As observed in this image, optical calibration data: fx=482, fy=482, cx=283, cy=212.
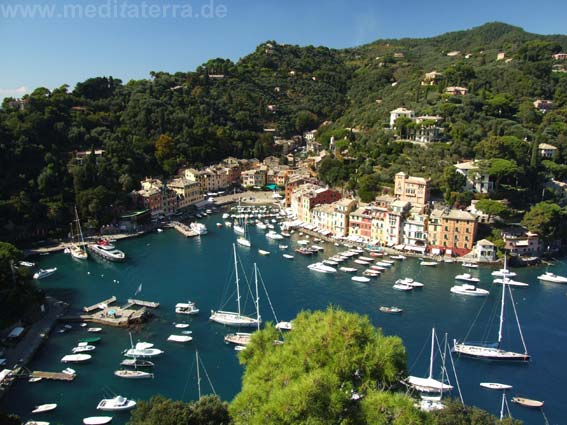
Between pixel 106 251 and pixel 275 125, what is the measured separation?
38.9m

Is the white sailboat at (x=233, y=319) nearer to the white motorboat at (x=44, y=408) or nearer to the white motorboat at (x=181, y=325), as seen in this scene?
the white motorboat at (x=181, y=325)

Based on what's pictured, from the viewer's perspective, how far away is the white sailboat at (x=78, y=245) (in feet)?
92.3

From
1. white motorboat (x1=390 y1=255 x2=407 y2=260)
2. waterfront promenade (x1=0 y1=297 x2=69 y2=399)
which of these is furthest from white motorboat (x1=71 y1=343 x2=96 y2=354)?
white motorboat (x1=390 y1=255 x2=407 y2=260)

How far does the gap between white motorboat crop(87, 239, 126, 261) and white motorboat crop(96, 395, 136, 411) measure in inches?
555

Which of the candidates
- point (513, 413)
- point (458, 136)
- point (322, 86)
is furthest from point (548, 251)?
point (322, 86)

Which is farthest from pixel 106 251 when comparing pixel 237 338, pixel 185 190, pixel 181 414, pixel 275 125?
pixel 275 125

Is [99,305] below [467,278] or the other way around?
below

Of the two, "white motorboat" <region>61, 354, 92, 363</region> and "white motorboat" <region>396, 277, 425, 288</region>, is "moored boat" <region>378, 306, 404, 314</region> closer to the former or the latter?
"white motorboat" <region>396, 277, 425, 288</region>

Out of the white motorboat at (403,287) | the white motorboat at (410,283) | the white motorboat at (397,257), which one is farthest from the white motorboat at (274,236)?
the white motorboat at (403,287)

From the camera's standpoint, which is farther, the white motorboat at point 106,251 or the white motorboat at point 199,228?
the white motorboat at point 199,228

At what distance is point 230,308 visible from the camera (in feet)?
71.1

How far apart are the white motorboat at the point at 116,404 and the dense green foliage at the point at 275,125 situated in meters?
19.2

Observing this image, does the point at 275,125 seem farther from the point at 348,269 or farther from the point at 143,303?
the point at 143,303

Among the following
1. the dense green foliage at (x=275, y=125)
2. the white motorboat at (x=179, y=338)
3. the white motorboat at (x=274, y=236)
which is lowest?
the white motorboat at (x=179, y=338)
